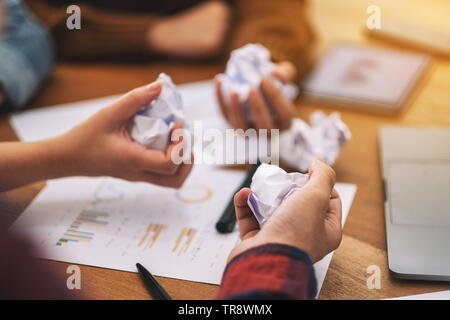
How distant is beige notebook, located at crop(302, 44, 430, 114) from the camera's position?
2.64ft

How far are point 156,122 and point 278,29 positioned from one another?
45 centimetres

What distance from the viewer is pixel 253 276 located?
1.28ft

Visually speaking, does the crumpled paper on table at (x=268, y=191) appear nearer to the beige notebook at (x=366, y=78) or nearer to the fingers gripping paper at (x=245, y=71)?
the fingers gripping paper at (x=245, y=71)

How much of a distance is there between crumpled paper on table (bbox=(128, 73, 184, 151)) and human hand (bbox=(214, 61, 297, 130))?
0.15 meters

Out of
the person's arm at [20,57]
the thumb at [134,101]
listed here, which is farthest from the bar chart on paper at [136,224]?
the person's arm at [20,57]

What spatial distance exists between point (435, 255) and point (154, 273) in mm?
295

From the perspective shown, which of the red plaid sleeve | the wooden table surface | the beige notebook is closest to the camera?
the red plaid sleeve

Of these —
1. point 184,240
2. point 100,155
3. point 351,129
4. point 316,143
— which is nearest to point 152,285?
point 184,240

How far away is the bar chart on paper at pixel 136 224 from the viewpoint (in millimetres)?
516

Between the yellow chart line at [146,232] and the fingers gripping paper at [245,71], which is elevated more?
the fingers gripping paper at [245,71]

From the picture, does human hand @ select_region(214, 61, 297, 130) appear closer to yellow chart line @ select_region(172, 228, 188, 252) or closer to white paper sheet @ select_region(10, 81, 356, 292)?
white paper sheet @ select_region(10, 81, 356, 292)

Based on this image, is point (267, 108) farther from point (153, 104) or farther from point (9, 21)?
point (9, 21)

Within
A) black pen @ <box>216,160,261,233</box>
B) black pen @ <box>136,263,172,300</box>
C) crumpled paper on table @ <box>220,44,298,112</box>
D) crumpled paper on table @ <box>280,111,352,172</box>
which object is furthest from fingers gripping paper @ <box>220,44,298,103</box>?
black pen @ <box>136,263,172,300</box>

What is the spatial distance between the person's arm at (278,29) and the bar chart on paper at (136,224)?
32 cm
